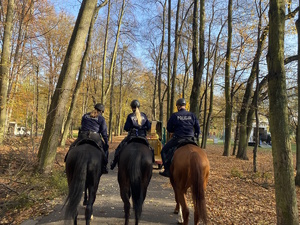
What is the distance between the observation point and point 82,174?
4.70m

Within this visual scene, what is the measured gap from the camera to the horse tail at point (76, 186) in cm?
449

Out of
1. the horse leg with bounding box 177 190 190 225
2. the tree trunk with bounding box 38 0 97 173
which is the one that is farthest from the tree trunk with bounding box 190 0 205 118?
the horse leg with bounding box 177 190 190 225

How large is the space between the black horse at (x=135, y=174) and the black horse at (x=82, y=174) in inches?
21.6

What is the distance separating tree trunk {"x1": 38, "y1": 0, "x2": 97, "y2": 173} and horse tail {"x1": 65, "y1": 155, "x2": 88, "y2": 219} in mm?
4221

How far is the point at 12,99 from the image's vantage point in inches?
733

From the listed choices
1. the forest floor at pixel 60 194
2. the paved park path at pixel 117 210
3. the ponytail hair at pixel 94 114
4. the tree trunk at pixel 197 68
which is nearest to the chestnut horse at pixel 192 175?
the paved park path at pixel 117 210

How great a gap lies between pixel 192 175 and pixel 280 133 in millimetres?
1821

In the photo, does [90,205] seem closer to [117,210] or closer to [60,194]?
[117,210]

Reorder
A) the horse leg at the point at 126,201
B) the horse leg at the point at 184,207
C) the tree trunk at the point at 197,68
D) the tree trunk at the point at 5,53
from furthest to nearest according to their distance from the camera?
the tree trunk at the point at 5,53
the tree trunk at the point at 197,68
the horse leg at the point at 126,201
the horse leg at the point at 184,207

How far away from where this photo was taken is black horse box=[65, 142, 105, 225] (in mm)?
4555

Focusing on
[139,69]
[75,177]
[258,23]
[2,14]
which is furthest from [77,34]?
[139,69]

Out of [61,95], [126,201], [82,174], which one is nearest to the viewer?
[82,174]

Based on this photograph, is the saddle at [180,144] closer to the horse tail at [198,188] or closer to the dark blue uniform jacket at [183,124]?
the dark blue uniform jacket at [183,124]

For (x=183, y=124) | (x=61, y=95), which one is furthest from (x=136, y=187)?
(x=61, y=95)
